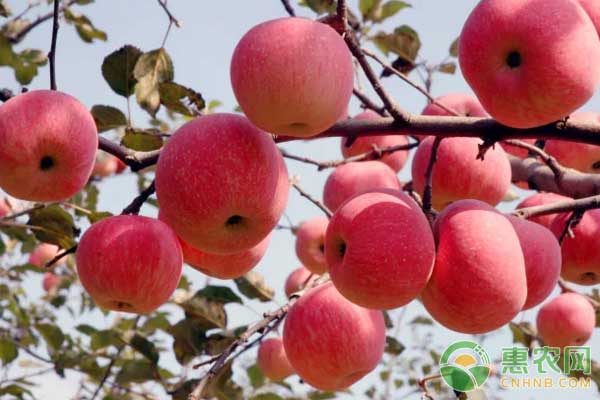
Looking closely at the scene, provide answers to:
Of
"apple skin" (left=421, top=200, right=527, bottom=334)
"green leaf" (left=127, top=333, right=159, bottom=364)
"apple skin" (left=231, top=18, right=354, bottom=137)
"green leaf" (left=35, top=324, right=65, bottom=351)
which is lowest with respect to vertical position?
"green leaf" (left=35, top=324, right=65, bottom=351)

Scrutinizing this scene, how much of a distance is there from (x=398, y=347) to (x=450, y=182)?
3.17 ft

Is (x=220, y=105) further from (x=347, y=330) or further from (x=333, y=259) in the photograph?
(x=333, y=259)

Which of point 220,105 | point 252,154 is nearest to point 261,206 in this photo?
point 252,154

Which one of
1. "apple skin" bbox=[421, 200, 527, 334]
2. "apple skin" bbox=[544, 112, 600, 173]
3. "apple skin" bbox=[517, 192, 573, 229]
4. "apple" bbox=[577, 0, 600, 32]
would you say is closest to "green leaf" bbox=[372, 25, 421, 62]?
"apple skin" bbox=[544, 112, 600, 173]

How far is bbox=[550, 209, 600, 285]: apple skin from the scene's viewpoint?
6.88 feet

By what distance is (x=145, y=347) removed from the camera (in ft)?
8.72

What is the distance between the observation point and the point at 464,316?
135 cm

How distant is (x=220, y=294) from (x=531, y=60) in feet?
5.47

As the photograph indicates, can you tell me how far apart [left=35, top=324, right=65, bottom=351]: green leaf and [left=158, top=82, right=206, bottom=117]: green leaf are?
1666 mm

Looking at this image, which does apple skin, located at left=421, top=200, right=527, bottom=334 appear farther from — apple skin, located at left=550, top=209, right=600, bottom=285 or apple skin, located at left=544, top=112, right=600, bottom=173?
apple skin, located at left=544, top=112, right=600, bottom=173

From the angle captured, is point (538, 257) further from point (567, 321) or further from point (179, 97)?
point (567, 321)

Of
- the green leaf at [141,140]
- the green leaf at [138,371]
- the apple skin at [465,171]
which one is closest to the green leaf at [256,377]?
the green leaf at [138,371]

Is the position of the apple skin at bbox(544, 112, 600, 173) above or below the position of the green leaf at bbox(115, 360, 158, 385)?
above

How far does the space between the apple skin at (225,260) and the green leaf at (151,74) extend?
0.47 metres
